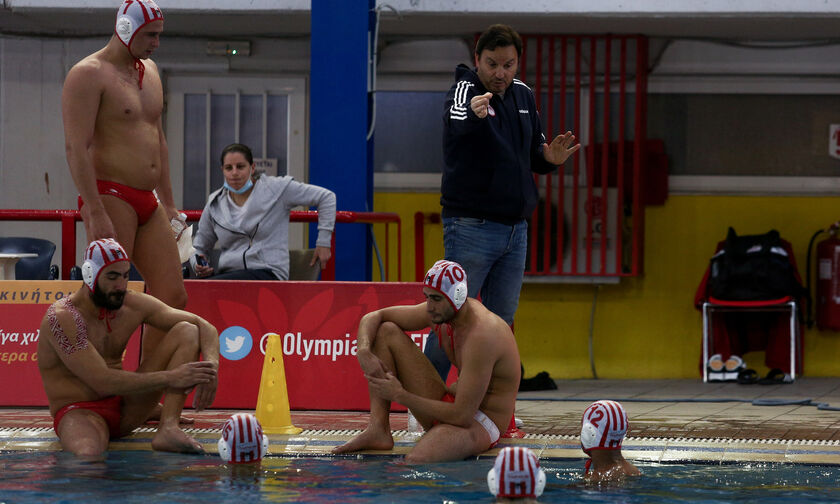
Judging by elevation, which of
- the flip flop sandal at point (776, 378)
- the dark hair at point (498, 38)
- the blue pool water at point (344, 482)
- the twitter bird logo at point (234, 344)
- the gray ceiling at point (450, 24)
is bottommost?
the flip flop sandal at point (776, 378)

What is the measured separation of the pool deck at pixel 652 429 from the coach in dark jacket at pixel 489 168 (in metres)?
0.76

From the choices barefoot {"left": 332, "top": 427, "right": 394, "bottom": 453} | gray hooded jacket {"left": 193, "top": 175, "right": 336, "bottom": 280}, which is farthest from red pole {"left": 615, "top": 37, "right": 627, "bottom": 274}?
barefoot {"left": 332, "top": 427, "right": 394, "bottom": 453}

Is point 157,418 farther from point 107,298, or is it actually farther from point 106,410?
point 107,298

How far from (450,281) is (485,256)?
51cm

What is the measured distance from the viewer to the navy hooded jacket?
19.4 ft

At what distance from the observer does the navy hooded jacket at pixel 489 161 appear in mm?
5910

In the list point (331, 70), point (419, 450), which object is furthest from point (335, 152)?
point (419, 450)

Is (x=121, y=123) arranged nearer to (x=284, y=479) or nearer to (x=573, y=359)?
(x=284, y=479)

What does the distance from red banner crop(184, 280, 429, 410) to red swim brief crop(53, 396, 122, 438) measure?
51.8 inches

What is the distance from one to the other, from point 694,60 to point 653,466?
6.16 metres

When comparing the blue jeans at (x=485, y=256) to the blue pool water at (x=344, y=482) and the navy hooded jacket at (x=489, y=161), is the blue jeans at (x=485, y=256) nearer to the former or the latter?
the navy hooded jacket at (x=489, y=161)

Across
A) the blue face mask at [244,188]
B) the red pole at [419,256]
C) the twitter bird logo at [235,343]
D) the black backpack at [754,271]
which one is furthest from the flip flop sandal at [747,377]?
the twitter bird logo at [235,343]

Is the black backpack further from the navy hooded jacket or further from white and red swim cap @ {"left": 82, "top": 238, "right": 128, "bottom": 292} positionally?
white and red swim cap @ {"left": 82, "top": 238, "right": 128, "bottom": 292}

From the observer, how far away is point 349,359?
291 inches
